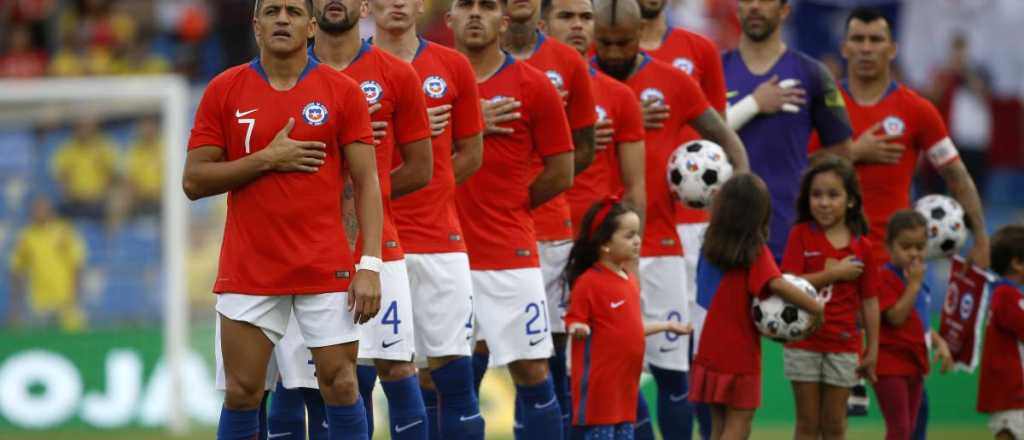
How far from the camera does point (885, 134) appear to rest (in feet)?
33.5

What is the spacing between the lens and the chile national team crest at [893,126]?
10.2 m

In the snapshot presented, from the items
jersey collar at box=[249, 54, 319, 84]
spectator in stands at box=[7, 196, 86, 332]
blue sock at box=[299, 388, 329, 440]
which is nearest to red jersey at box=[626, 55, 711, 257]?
blue sock at box=[299, 388, 329, 440]

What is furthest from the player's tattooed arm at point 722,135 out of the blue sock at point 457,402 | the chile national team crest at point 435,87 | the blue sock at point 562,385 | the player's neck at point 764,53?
the blue sock at point 457,402

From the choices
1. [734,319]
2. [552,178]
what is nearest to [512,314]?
A: [552,178]

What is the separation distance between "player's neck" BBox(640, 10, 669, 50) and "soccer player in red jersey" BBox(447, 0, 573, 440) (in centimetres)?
189

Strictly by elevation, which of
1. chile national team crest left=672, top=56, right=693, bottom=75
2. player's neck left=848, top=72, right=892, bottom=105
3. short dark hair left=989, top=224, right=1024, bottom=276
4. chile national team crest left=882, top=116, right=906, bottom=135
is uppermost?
chile national team crest left=672, top=56, right=693, bottom=75

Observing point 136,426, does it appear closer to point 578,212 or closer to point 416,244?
point 578,212

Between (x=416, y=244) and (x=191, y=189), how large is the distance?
4.70 feet

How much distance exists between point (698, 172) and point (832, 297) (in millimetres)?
1012

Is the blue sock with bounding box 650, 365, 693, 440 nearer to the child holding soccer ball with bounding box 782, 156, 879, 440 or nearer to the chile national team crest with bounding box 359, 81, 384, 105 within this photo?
the child holding soccer ball with bounding box 782, 156, 879, 440

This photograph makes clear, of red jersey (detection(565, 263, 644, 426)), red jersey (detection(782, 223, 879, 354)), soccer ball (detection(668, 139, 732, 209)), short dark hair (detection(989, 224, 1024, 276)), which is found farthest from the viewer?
short dark hair (detection(989, 224, 1024, 276))

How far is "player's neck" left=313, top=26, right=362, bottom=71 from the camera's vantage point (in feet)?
24.3

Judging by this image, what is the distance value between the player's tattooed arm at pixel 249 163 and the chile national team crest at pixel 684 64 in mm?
3782

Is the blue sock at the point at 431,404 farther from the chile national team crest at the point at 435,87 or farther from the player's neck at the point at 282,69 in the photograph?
the player's neck at the point at 282,69
